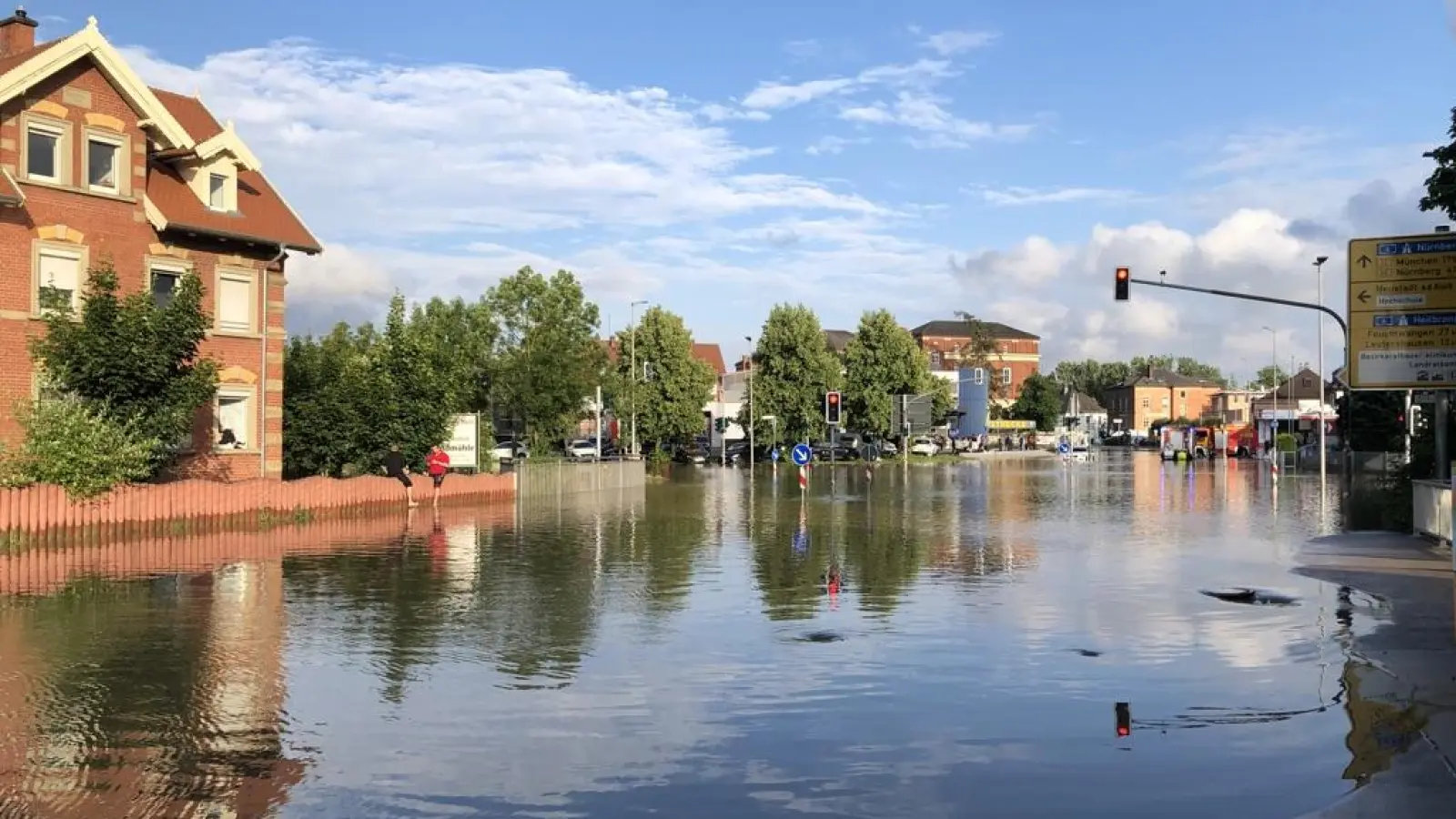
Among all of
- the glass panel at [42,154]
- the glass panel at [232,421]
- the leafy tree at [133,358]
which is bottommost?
the glass panel at [232,421]

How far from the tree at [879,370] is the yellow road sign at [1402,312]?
6523 centimetres

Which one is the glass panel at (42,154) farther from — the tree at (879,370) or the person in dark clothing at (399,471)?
the tree at (879,370)

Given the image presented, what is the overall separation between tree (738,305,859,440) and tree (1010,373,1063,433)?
77.7 meters

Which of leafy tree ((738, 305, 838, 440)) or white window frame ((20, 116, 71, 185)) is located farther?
leafy tree ((738, 305, 838, 440))

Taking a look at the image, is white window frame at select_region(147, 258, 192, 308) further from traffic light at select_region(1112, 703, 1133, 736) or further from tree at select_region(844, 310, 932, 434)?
tree at select_region(844, 310, 932, 434)

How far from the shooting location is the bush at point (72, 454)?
25.5 m

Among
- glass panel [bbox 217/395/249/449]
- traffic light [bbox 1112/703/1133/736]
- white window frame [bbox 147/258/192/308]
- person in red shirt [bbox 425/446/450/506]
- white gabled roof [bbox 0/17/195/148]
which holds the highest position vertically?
white gabled roof [bbox 0/17/195/148]

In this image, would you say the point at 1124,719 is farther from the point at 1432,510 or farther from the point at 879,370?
the point at 879,370

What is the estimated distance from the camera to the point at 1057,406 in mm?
163750

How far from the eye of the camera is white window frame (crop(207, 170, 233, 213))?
35.6m

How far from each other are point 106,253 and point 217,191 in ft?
16.2

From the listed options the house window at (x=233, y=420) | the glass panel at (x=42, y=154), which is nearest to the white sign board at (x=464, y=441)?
the house window at (x=233, y=420)

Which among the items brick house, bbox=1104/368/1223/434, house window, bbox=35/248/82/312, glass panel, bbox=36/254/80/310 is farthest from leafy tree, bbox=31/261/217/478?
brick house, bbox=1104/368/1223/434

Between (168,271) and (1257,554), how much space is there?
27.5 m
